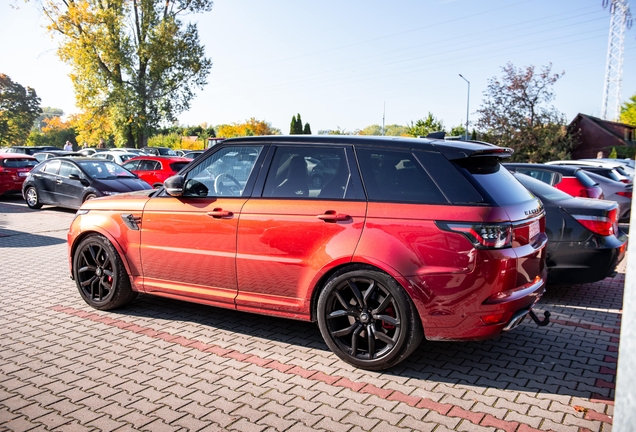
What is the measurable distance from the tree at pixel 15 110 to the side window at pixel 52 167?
234 ft

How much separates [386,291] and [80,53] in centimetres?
3996

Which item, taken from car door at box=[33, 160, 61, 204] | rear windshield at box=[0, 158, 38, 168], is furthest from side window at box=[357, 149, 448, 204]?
rear windshield at box=[0, 158, 38, 168]

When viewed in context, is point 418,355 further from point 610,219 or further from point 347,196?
point 610,219

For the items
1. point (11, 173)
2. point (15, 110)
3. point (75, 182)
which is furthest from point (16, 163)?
point (15, 110)

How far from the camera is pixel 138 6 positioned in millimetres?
39562

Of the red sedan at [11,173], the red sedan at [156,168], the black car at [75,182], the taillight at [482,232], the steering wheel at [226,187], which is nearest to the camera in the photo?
the taillight at [482,232]

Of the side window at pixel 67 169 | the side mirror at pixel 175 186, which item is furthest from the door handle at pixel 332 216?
the side window at pixel 67 169

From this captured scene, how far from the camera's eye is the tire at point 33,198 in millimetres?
16297

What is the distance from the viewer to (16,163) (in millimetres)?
18812

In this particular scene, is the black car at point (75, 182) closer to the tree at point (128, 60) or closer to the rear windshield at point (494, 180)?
the rear windshield at point (494, 180)

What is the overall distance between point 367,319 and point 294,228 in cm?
96

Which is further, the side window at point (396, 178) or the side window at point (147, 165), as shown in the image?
the side window at point (147, 165)

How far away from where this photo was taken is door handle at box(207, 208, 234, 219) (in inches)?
196

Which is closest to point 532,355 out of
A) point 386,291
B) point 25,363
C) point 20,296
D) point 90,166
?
point 386,291
